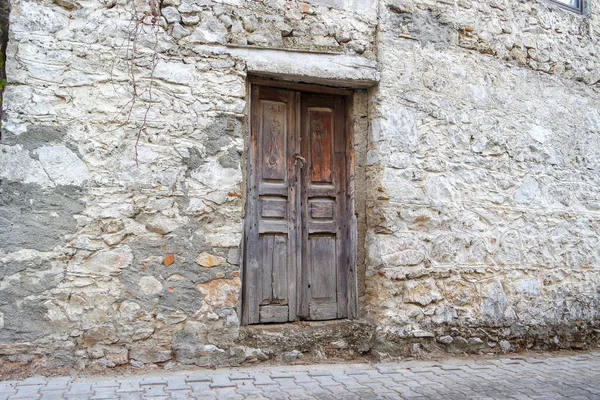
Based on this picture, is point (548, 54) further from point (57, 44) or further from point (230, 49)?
point (57, 44)

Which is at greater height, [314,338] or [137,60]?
[137,60]

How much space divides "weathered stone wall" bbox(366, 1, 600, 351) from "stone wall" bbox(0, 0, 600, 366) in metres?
0.02

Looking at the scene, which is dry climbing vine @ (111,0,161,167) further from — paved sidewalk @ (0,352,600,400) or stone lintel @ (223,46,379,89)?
paved sidewalk @ (0,352,600,400)

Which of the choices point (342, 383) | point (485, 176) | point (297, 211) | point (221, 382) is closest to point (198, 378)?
point (221, 382)

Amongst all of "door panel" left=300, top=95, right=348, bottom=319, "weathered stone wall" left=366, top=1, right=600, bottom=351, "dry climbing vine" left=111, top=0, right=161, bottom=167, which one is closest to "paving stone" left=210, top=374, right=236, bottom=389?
"door panel" left=300, top=95, right=348, bottom=319

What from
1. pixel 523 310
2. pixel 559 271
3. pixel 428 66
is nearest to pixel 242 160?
pixel 428 66

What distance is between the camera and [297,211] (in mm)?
4043

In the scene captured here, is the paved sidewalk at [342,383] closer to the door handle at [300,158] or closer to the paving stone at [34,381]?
the paving stone at [34,381]

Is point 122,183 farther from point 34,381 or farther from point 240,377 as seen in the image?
point 240,377

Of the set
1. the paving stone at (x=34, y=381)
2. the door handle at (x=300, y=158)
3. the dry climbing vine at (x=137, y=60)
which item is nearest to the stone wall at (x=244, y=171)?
the dry climbing vine at (x=137, y=60)

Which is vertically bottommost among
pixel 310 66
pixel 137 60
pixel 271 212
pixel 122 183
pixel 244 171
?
pixel 271 212

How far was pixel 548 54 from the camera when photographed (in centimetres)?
485

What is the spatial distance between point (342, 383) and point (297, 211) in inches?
52.0

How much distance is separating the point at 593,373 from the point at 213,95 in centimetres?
341
